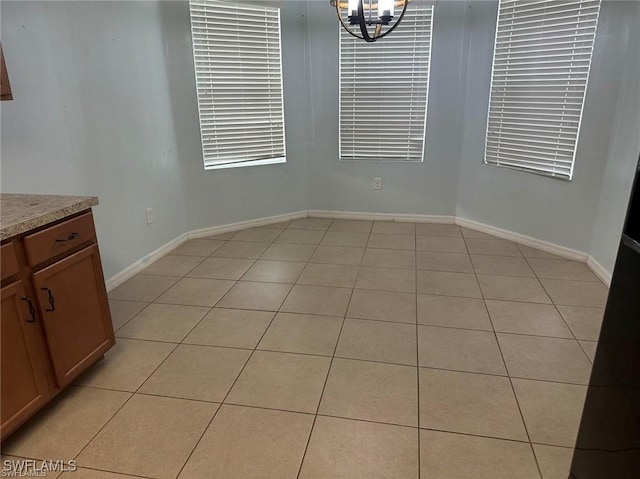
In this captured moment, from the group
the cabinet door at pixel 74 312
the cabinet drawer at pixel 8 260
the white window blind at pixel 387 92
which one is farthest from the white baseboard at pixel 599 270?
the cabinet drawer at pixel 8 260

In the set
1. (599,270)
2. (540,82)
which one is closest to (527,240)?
(599,270)

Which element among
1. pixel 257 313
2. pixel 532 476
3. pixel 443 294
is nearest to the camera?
pixel 532 476

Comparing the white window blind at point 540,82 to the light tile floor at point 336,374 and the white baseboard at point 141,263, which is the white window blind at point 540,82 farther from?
the white baseboard at point 141,263

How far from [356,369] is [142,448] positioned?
40.3 inches

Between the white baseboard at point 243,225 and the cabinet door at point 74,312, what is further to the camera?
the white baseboard at point 243,225

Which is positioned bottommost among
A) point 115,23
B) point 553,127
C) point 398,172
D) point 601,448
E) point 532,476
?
point 532,476

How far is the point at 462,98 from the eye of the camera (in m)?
4.13

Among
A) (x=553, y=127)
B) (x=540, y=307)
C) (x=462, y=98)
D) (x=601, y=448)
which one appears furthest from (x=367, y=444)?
(x=462, y=98)

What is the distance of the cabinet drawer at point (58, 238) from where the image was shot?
166 centimetres

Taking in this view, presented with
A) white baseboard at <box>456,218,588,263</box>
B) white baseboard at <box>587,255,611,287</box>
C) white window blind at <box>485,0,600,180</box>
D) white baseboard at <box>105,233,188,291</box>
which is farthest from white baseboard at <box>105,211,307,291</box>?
white baseboard at <box>587,255,611,287</box>

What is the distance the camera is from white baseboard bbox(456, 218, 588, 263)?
354 centimetres

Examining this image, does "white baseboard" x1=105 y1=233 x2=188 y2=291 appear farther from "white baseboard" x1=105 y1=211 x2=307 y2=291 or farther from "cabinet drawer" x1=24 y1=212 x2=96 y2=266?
Answer: "cabinet drawer" x1=24 y1=212 x2=96 y2=266

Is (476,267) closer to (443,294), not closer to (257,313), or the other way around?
(443,294)

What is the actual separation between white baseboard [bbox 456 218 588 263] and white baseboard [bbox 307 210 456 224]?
17 centimetres
